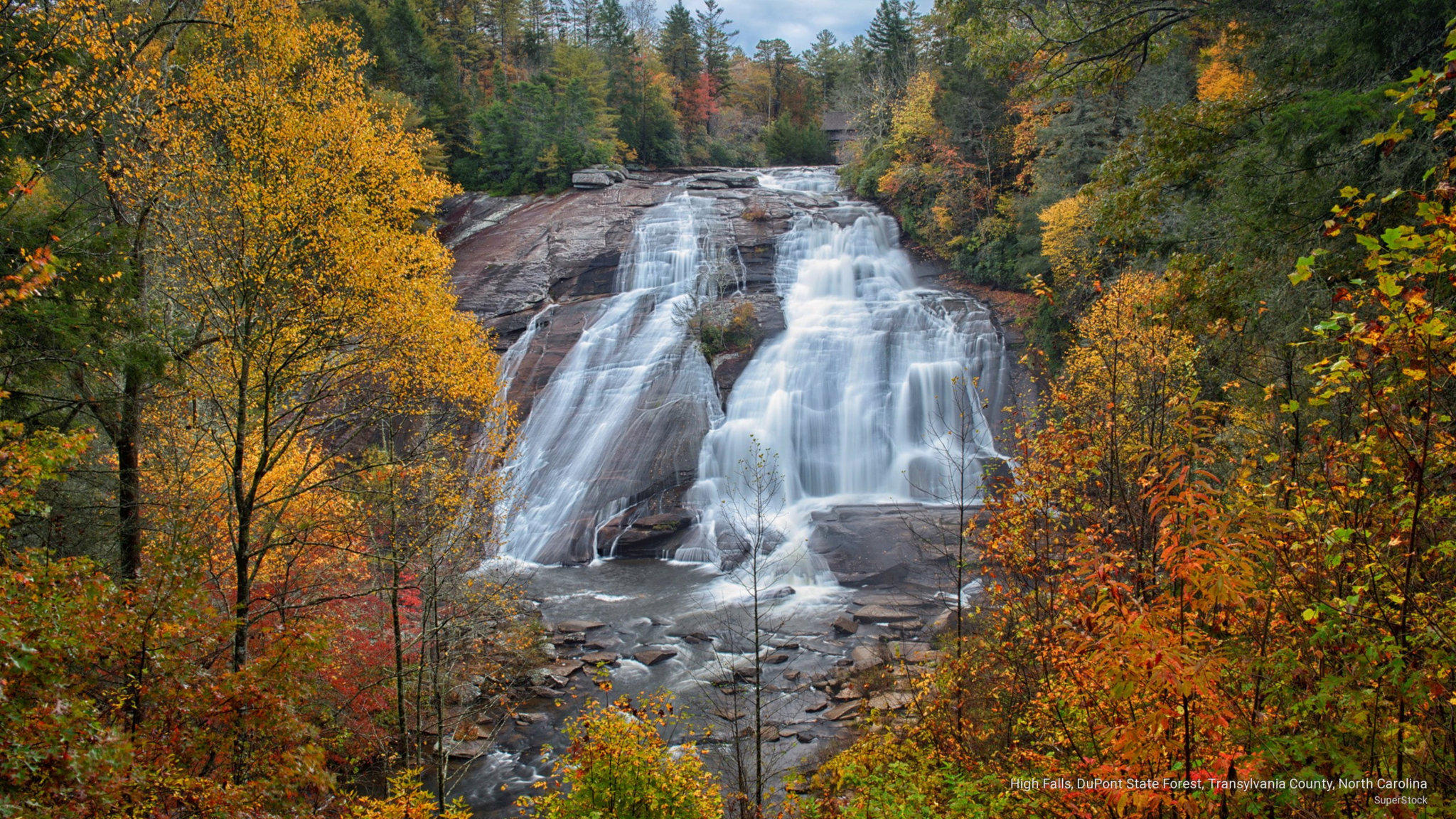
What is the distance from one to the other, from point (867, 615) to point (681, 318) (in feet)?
52.0

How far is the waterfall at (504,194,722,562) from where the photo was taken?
22.0 meters

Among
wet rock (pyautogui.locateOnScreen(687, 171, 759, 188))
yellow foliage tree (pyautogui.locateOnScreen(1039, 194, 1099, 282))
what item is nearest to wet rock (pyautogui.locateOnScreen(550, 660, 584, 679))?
yellow foliage tree (pyautogui.locateOnScreen(1039, 194, 1099, 282))

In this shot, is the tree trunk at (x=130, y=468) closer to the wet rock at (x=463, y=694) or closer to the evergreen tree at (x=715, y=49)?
the wet rock at (x=463, y=694)

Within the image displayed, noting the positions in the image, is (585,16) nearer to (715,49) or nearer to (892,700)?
(715,49)

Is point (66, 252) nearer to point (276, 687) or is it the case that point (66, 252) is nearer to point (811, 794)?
point (276, 687)

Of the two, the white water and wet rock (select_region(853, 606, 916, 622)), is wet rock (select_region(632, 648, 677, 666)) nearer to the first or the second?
wet rock (select_region(853, 606, 916, 622))

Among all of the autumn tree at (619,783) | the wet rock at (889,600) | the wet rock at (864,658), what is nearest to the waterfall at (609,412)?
the wet rock at (889,600)

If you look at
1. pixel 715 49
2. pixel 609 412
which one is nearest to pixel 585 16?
pixel 715 49

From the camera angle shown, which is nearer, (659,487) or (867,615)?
(867,615)

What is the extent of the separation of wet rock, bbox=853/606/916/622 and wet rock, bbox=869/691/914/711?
3.63 metres

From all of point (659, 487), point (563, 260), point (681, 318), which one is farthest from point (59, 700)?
point (563, 260)

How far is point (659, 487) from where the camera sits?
22672mm

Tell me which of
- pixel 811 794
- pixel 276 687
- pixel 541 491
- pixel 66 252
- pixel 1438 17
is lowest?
pixel 811 794

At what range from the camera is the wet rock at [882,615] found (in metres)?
16.2
